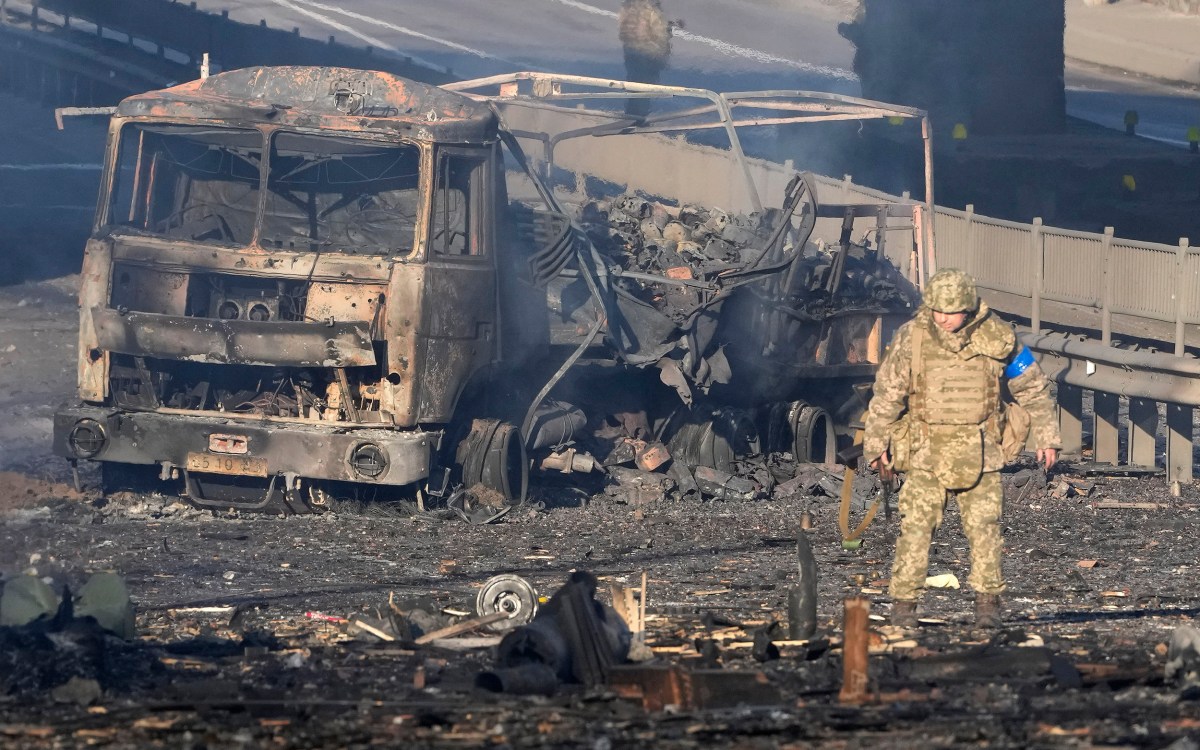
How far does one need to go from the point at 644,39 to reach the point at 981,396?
22287 millimetres

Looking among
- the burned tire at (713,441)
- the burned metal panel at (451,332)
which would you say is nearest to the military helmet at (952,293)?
the burned metal panel at (451,332)

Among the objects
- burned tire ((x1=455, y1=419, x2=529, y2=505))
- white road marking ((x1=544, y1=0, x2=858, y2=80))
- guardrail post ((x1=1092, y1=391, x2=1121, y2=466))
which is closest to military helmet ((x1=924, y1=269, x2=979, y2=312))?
burned tire ((x1=455, y1=419, x2=529, y2=505))

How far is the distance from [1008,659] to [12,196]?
18212 mm

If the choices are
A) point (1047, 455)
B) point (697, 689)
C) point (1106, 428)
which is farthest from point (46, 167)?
point (697, 689)

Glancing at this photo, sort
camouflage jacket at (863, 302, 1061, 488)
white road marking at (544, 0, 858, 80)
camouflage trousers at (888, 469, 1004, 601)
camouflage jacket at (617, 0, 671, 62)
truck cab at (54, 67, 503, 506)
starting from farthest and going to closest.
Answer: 1. white road marking at (544, 0, 858, 80)
2. camouflage jacket at (617, 0, 671, 62)
3. truck cab at (54, 67, 503, 506)
4. camouflage trousers at (888, 469, 1004, 601)
5. camouflage jacket at (863, 302, 1061, 488)

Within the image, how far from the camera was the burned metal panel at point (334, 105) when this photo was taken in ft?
33.5

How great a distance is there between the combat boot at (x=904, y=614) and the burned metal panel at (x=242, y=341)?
363 cm

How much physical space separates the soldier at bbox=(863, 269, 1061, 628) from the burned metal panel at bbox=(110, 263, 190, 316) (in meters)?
4.67

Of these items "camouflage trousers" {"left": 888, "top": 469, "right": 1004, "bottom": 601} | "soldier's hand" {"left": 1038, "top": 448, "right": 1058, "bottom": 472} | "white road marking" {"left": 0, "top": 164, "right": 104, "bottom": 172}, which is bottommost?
"camouflage trousers" {"left": 888, "top": 469, "right": 1004, "bottom": 601}

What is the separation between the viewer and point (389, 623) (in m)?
7.10

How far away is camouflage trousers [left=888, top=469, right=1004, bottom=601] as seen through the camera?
24.4 feet

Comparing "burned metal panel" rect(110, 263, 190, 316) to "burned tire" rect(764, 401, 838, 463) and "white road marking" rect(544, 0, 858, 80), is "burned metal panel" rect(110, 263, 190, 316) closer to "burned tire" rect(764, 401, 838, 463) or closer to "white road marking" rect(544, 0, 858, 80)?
"burned tire" rect(764, 401, 838, 463)

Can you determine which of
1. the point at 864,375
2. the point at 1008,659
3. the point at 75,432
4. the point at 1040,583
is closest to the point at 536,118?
the point at 864,375

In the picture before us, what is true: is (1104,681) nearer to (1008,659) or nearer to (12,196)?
(1008,659)
